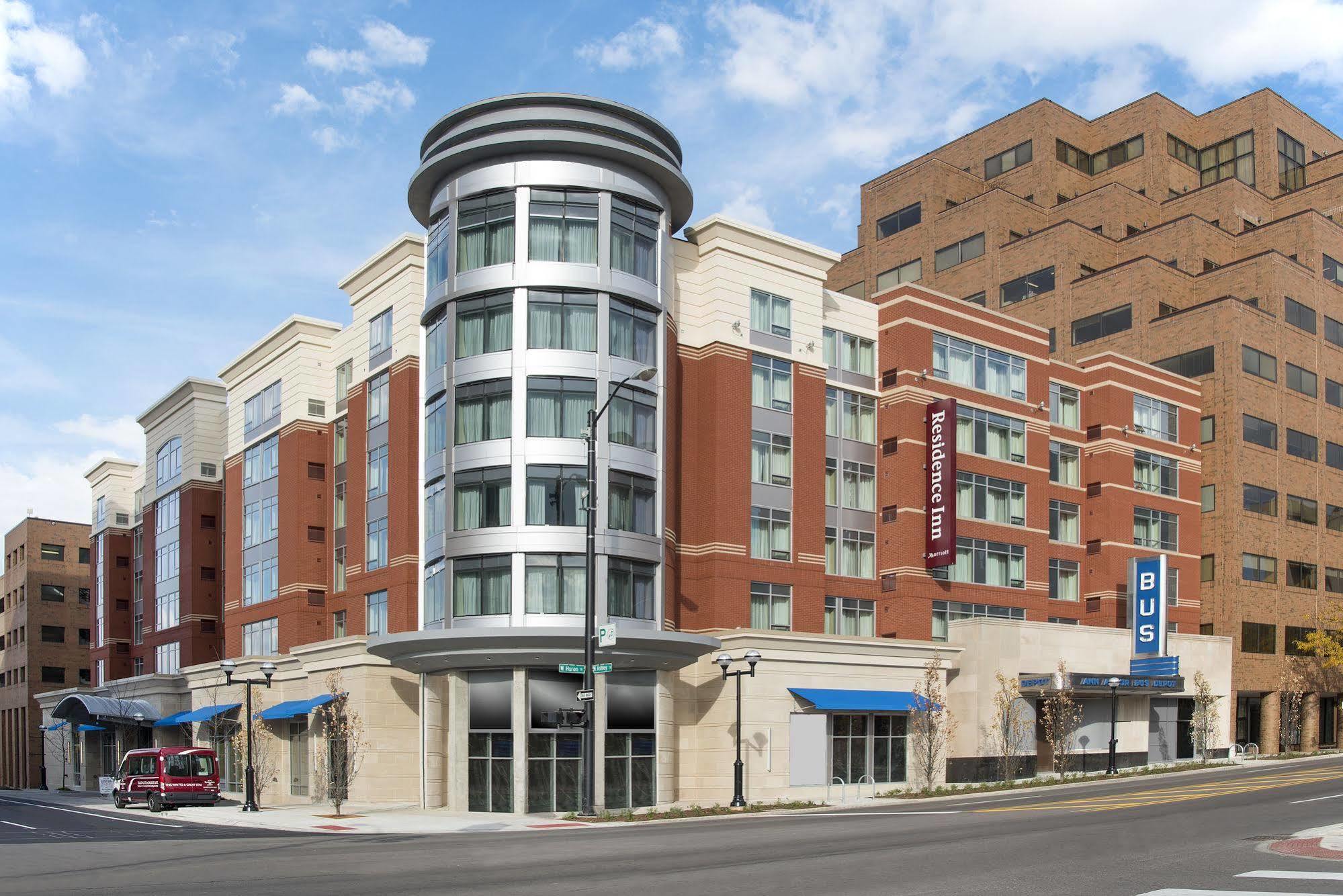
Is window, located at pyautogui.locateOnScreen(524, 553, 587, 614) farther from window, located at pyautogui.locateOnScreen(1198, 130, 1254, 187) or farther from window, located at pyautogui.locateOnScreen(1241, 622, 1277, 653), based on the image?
window, located at pyautogui.locateOnScreen(1198, 130, 1254, 187)

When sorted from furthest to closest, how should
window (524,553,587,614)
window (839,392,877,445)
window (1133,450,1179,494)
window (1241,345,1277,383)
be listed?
window (1241,345,1277,383) < window (1133,450,1179,494) < window (839,392,877,445) < window (524,553,587,614)

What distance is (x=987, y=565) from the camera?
56719 mm

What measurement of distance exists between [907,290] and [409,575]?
23750 millimetres

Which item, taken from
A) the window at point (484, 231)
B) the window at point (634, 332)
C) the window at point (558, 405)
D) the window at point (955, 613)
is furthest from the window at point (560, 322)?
the window at point (955, 613)

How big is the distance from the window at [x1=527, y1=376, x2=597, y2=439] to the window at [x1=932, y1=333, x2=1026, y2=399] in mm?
18747

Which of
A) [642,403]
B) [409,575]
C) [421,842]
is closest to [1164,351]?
[642,403]

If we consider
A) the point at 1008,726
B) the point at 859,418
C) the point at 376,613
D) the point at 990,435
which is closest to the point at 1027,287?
the point at 990,435

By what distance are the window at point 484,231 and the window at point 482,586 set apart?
A: 32.4 feet

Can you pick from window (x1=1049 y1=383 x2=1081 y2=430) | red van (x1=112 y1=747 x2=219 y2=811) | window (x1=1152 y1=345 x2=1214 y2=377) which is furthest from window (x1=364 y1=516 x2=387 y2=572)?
window (x1=1152 y1=345 x2=1214 y2=377)

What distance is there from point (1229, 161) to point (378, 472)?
209 feet

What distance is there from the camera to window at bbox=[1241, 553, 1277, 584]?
68.2 metres

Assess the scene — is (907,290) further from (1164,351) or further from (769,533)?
(1164,351)

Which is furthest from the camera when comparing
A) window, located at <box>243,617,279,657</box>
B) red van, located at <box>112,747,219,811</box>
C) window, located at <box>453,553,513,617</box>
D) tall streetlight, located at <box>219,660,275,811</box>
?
window, located at <box>243,617,279,657</box>

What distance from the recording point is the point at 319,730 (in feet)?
166
